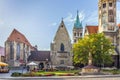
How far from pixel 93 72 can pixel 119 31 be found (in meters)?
51.5

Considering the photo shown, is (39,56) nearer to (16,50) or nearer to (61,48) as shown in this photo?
(61,48)

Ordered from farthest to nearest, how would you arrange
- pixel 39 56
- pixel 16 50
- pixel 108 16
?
pixel 16 50, pixel 39 56, pixel 108 16

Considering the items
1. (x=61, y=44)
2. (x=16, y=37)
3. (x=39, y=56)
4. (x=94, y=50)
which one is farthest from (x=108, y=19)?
(x=16, y=37)

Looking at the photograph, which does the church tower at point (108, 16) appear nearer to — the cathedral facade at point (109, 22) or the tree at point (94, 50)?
the cathedral facade at point (109, 22)

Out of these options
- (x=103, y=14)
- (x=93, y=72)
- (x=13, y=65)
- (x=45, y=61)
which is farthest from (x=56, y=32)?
(x=93, y=72)

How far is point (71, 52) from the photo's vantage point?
108250mm

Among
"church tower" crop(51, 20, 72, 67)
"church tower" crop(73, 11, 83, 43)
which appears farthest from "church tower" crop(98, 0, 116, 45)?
"church tower" crop(73, 11, 83, 43)

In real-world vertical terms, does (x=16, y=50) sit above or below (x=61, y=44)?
below

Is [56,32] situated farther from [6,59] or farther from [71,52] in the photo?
[6,59]

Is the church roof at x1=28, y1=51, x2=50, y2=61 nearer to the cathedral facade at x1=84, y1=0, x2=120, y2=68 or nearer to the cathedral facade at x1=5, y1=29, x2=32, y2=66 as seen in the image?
the cathedral facade at x1=5, y1=29, x2=32, y2=66

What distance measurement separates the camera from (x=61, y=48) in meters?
109

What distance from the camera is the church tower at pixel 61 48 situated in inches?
4259

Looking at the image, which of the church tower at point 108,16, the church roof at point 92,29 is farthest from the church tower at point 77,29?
the church tower at point 108,16

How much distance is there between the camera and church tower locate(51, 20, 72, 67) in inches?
4259
